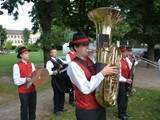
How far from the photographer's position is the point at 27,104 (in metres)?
5.88

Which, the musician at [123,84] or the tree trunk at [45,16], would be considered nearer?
the musician at [123,84]

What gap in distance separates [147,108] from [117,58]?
5387mm

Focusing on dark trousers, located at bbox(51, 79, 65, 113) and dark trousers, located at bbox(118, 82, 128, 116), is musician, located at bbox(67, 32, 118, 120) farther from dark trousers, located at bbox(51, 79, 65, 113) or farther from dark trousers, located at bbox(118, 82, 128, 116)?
dark trousers, located at bbox(51, 79, 65, 113)

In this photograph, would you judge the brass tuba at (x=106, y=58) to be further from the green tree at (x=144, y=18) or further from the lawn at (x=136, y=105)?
the green tree at (x=144, y=18)

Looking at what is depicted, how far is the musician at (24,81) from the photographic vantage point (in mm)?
5551

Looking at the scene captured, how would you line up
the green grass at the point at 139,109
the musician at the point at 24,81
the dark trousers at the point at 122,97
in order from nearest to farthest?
the musician at the point at 24,81, the dark trousers at the point at 122,97, the green grass at the point at 139,109

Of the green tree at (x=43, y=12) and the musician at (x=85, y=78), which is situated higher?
the green tree at (x=43, y=12)

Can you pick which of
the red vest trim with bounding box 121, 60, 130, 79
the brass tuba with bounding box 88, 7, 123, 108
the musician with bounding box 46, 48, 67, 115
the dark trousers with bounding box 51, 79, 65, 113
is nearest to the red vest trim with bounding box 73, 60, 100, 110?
the brass tuba with bounding box 88, 7, 123, 108

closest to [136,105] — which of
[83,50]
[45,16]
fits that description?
[83,50]

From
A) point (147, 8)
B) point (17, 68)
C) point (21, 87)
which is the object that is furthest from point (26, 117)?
point (147, 8)

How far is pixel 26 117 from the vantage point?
602 centimetres

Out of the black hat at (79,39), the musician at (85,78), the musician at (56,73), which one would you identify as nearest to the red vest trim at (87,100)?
the musician at (85,78)

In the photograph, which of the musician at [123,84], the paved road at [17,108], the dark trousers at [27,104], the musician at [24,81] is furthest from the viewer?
the paved road at [17,108]

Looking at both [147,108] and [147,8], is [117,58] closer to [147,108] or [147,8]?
[147,108]
